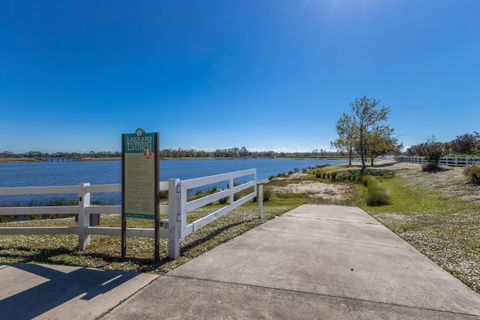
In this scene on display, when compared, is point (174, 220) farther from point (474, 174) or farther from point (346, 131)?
point (346, 131)

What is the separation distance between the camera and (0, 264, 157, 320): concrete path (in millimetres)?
3076

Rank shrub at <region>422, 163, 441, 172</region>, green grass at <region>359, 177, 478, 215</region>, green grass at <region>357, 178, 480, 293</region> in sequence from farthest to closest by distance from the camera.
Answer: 1. shrub at <region>422, 163, 441, 172</region>
2. green grass at <region>359, 177, 478, 215</region>
3. green grass at <region>357, 178, 480, 293</region>

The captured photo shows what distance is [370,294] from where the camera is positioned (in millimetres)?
3586

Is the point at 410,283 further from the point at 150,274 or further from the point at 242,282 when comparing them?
the point at 150,274

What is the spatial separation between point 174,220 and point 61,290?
178 cm

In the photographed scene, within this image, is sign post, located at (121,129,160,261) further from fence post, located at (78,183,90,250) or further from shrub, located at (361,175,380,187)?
shrub, located at (361,175,380,187)

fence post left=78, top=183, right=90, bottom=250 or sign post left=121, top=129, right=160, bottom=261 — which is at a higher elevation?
sign post left=121, top=129, right=160, bottom=261

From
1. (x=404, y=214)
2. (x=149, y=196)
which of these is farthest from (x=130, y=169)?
(x=404, y=214)

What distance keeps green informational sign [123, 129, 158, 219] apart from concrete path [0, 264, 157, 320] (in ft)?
3.46

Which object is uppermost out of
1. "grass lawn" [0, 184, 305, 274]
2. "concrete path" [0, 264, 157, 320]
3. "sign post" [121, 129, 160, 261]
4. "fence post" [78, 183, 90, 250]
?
"sign post" [121, 129, 160, 261]

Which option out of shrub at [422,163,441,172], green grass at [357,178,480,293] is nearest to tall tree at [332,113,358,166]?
shrub at [422,163,441,172]

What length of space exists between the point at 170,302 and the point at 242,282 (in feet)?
3.26

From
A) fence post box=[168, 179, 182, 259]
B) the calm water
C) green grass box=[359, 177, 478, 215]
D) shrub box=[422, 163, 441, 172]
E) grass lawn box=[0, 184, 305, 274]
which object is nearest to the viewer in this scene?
grass lawn box=[0, 184, 305, 274]

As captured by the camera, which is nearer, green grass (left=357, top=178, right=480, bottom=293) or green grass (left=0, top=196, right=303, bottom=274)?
green grass (left=0, top=196, right=303, bottom=274)
